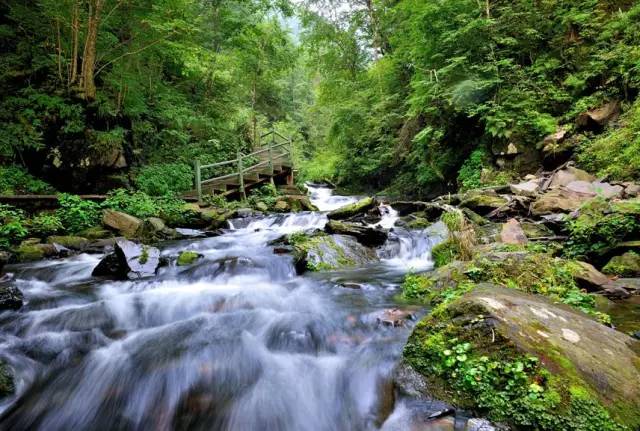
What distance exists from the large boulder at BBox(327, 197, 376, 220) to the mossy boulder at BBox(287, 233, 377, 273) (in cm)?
238

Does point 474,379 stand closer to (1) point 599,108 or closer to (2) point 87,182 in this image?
(1) point 599,108

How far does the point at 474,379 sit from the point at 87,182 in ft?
34.2

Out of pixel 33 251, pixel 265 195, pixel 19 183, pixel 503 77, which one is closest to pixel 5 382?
pixel 33 251

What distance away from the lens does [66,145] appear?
31.3ft

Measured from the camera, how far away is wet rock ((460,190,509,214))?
8125 mm

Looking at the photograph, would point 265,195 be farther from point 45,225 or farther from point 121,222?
point 45,225

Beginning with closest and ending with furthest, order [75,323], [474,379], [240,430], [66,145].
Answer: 1. [474,379]
2. [240,430]
3. [75,323]
4. [66,145]

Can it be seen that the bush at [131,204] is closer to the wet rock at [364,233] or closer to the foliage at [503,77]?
the wet rock at [364,233]

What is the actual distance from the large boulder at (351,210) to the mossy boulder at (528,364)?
683 cm

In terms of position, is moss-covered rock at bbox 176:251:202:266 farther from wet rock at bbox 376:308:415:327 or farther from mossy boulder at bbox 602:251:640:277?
mossy boulder at bbox 602:251:640:277

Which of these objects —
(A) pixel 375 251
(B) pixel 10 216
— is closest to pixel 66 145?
(B) pixel 10 216

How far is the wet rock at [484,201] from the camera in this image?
8125 millimetres

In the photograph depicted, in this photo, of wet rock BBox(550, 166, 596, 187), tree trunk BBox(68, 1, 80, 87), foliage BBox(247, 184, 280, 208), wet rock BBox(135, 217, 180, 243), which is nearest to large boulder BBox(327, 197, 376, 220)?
foliage BBox(247, 184, 280, 208)

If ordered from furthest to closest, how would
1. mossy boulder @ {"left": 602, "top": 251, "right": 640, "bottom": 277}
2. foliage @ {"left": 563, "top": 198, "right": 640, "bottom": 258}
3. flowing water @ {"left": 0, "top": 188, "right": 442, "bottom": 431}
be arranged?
foliage @ {"left": 563, "top": 198, "right": 640, "bottom": 258} < mossy boulder @ {"left": 602, "top": 251, "right": 640, "bottom": 277} < flowing water @ {"left": 0, "top": 188, "right": 442, "bottom": 431}
